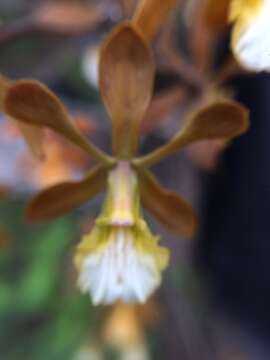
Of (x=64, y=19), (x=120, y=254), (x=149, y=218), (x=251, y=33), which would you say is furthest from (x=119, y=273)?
(x=149, y=218)

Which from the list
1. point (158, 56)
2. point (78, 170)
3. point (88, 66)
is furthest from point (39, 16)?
point (88, 66)

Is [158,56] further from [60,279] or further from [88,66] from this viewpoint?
[60,279]

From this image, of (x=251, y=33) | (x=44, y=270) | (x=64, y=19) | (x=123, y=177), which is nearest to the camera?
(x=251, y=33)

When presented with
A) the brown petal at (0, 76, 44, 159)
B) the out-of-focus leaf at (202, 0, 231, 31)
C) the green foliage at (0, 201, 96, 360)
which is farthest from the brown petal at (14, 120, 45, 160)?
the green foliage at (0, 201, 96, 360)

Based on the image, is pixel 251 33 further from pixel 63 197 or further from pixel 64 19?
pixel 64 19

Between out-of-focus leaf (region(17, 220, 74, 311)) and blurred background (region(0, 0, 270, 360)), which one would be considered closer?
blurred background (region(0, 0, 270, 360))

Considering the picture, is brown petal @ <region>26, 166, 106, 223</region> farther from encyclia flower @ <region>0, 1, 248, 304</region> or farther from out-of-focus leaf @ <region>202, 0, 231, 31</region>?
out-of-focus leaf @ <region>202, 0, 231, 31</region>

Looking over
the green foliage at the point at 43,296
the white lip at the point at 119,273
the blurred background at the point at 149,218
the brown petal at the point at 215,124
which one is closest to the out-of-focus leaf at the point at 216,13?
the blurred background at the point at 149,218
